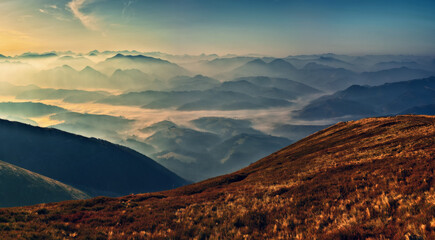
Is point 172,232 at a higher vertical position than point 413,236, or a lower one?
lower

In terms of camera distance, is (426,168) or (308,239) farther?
(426,168)

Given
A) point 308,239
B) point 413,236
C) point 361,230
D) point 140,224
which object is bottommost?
point 140,224

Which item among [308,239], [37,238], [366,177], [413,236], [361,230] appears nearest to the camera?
[413,236]

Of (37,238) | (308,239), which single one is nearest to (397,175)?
(308,239)

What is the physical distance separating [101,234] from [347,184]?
18649mm

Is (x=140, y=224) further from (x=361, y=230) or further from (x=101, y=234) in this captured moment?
(x=361, y=230)

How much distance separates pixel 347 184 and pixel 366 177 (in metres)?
2.16

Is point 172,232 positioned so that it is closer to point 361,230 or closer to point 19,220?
point 361,230

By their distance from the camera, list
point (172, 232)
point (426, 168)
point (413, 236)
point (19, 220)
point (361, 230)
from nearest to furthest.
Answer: point (413, 236) < point (361, 230) < point (172, 232) < point (426, 168) < point (19, 220)

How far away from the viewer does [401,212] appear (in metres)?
11.7

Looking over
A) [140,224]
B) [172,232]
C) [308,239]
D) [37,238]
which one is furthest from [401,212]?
[37,238]

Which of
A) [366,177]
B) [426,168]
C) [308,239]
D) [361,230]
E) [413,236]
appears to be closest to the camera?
[413,236]

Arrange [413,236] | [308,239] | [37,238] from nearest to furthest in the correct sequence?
1. [413,236]
2. [308,239]
3. [37,238]

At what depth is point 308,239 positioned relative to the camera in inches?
449
